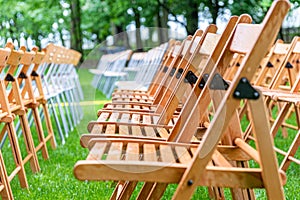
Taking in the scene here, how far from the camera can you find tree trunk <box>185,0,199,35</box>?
675 inches

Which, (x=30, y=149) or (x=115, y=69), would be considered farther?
(x=115, y=69)

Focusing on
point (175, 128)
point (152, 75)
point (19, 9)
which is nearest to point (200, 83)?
point (175, 128)

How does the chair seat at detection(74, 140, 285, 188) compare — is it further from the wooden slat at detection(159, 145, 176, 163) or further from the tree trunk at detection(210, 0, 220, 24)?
the tree trunk at detection(210, 0, 220, 24)

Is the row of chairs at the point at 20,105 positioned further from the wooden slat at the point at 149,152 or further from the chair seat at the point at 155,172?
the chair seat at the point at 155,172

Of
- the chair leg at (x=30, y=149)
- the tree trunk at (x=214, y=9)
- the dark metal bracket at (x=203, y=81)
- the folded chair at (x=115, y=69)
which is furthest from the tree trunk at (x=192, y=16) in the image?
the dark metal bracket at (x=203, y=81)

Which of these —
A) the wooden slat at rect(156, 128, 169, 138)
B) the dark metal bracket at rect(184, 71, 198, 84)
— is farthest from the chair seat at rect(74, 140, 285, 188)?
the dark metal bracket at rect(184, 71, 198, 84)

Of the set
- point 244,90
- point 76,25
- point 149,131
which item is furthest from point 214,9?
point 244,90

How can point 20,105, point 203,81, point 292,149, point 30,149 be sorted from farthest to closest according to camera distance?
point 30,149
point 20,105
point 292,149
point 203,81

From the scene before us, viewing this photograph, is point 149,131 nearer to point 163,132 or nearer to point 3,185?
point 163,132

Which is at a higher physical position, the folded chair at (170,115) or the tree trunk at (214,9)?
the folded chair at (170,115)

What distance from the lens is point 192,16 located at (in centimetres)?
1744

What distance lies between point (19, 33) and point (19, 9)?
5.05 ft

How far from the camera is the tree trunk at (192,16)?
17.2 metres

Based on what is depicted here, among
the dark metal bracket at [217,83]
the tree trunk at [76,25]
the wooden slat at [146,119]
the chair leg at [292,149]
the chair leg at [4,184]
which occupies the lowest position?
the tree trunk at [76,25]
